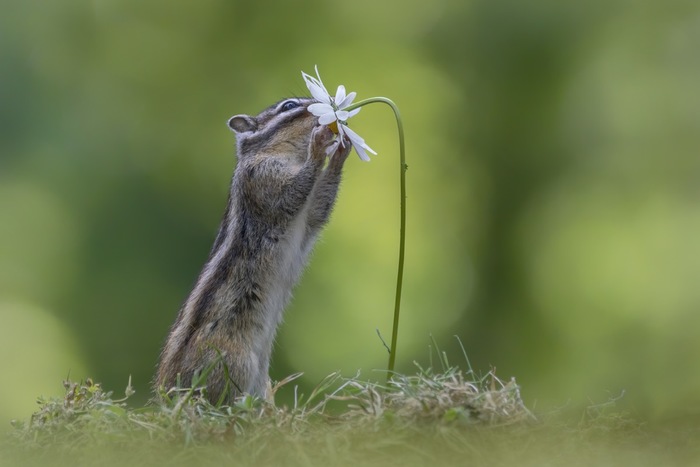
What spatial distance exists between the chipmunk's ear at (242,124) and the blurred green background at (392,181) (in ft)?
20.2

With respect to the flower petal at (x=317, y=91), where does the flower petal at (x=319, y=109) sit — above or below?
below

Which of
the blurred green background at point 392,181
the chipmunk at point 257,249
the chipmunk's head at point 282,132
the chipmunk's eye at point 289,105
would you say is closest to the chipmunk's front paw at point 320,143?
the chipmunk at point 257,249

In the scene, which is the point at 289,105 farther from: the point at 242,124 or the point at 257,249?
the point at 257,249

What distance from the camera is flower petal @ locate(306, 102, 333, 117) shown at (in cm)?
531

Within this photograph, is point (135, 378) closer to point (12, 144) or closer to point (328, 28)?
point (12, 144)

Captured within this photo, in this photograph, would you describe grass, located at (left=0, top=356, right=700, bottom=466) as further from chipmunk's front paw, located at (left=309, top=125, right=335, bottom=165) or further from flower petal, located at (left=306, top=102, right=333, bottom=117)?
chipmunk's front paw, located at (left=309, top=125, right=335, bottom=165)

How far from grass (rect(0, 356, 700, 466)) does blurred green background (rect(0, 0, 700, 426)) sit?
895 cm

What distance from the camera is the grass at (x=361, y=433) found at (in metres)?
3.13

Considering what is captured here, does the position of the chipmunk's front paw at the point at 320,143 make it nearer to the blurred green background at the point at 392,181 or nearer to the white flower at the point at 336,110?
the white flower at the point at 336,110

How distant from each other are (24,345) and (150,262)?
228cm

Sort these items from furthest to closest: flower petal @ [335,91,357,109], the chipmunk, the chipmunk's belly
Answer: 1. the chipmunk's belly
2. the chipmunk
3. flower petal @ [335,91,357,109]

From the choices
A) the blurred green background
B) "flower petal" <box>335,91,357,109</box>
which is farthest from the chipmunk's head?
the blurred green background

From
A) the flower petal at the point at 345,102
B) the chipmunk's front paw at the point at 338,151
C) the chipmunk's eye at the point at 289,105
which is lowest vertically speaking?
the chipmunk's front paw at the point at 338,151

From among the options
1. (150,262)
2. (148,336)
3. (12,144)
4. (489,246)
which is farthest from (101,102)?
(489,246)
